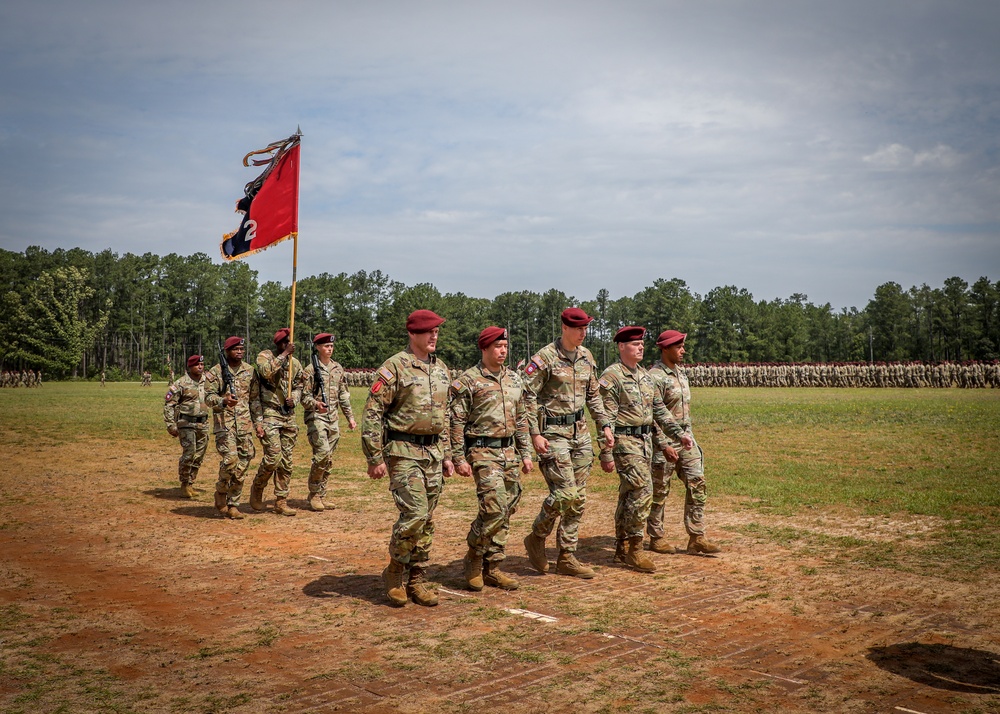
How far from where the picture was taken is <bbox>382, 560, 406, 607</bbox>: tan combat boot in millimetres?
7047

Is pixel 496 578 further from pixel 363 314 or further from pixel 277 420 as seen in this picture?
pixel 363 314

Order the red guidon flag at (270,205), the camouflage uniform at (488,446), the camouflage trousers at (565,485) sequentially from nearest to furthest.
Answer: the camouflage uniform at (488,446)
the camouflage trousers at (565,485)
the red guidon flag at (270,205)

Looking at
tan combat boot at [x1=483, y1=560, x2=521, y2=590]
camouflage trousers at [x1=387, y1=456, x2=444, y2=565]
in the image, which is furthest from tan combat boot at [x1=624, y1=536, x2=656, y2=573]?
camouflage trousers at [x1=387, y1=456, x2=444, y2=565]

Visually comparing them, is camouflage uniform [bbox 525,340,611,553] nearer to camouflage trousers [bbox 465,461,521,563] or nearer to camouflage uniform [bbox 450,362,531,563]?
camouflage uniform [bbox 450,362,531,563]

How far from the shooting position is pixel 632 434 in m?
8.62

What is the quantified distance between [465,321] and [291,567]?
104548 millimetres

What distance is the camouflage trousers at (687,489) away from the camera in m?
8.98

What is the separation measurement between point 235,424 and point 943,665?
9.60 m

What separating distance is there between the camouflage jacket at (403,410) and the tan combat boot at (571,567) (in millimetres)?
1798

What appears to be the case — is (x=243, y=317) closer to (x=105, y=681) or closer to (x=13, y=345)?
(x=13, y=345)

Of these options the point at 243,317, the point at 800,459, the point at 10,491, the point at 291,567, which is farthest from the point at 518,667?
the point at 243,317

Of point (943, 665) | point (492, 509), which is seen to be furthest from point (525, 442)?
point (943, 665)

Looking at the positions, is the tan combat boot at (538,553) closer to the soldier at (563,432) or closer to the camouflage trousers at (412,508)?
the soldier at (563,432)

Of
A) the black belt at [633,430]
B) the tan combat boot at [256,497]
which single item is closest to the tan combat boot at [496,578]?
the black belt at [633,430]
